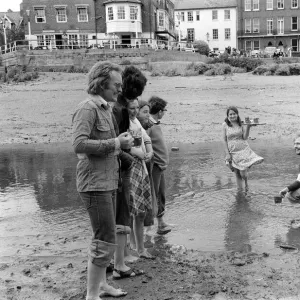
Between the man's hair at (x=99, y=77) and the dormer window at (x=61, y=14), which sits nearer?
the man's hair at (x=99, y=77)

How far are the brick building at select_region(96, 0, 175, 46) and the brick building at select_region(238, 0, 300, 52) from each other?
77.5 ft

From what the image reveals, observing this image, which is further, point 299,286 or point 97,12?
point 97,12

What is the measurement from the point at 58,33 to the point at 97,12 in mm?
4324

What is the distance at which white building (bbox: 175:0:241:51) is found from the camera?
70.2 metres

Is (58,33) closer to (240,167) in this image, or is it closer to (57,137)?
(57,137)

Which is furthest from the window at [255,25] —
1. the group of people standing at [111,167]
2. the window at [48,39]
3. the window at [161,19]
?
the group of people standing at [111,167]

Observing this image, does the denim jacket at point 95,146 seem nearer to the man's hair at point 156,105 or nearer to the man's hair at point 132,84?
the man's hair at point 132,84

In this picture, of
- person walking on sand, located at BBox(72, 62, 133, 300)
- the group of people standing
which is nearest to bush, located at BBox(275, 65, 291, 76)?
the group of people standing

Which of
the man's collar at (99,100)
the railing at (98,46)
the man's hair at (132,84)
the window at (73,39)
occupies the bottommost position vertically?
the man's collar at (99,100)

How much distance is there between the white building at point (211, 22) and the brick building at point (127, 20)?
20.5m

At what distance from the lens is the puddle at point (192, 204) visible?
620 cm

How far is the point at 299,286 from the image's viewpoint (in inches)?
178

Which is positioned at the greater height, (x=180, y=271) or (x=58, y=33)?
(x=58, y=33)

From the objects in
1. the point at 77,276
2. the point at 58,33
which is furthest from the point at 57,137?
the point at 58,33
